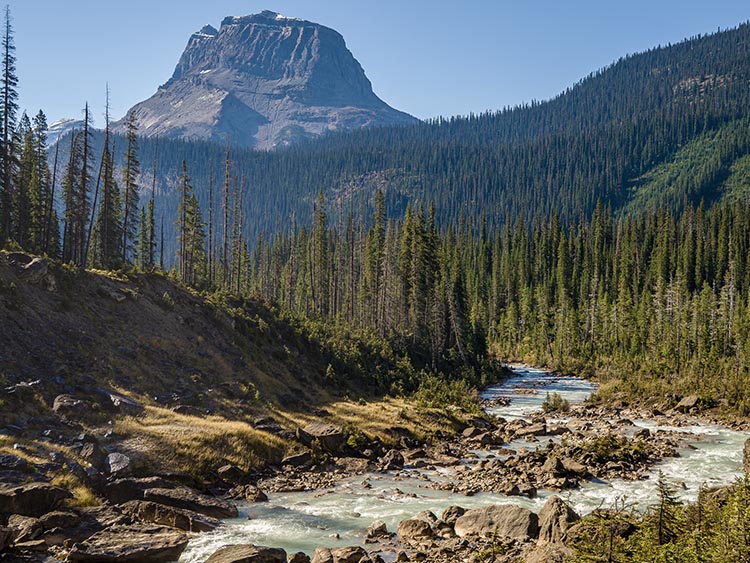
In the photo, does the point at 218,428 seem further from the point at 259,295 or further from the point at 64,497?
the point at 259,295

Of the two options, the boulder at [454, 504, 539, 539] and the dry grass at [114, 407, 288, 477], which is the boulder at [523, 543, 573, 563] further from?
the dry grass at [114, 407, 288, 477]

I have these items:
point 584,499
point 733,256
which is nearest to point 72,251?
point 584,499

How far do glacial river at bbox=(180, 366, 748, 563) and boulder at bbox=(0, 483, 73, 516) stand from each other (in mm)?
5602

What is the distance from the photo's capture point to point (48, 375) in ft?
101

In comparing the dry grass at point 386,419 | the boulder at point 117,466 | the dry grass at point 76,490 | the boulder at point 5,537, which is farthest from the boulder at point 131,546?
the dry grass at point 386,419

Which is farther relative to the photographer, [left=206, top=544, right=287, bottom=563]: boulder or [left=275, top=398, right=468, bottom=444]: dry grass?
[left=275, top=398, right=468, bottom=444]: dry grass

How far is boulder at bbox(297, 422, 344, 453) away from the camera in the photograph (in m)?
32.5

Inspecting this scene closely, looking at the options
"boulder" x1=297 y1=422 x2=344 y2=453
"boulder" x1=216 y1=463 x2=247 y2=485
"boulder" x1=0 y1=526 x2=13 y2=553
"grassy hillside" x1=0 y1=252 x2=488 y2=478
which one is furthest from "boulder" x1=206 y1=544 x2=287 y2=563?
"boulder" x1=297 y1=422 x2=344 y2=453

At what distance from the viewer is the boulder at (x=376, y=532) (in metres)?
20.0

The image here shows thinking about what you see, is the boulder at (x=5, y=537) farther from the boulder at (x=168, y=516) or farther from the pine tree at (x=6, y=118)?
the pine tree at (x=6, y=118)

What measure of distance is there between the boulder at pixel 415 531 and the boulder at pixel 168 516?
6.95 meters

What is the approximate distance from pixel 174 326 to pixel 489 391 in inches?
1392

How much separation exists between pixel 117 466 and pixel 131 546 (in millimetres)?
7384

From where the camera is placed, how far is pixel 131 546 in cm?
1786
